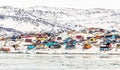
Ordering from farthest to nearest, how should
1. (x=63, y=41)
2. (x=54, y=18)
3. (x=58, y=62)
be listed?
(x=54, y=18) → (x=63, y=41) → (x=58, y=62)

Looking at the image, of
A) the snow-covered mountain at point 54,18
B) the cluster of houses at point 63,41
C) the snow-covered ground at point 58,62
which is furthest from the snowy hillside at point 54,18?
the snow-covered ground at point 58,62

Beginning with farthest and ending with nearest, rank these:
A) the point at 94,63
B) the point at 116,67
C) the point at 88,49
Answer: the point at 88,49
the point at 94,63
the point at 116,67

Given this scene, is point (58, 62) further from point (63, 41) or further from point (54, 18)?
point (54, 18)

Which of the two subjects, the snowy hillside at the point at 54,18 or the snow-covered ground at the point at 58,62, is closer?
the snow-covered ground at the point at 58,62

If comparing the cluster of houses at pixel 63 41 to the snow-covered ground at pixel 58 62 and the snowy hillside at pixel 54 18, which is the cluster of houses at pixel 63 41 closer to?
the snowy hillside at pixel 54 18

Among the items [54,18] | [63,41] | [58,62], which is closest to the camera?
[58,62]

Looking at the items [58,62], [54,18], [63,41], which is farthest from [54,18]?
[58,62]

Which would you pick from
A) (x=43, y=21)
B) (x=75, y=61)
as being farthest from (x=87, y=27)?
(x=75, y=61)

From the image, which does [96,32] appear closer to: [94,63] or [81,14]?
[81,14]
